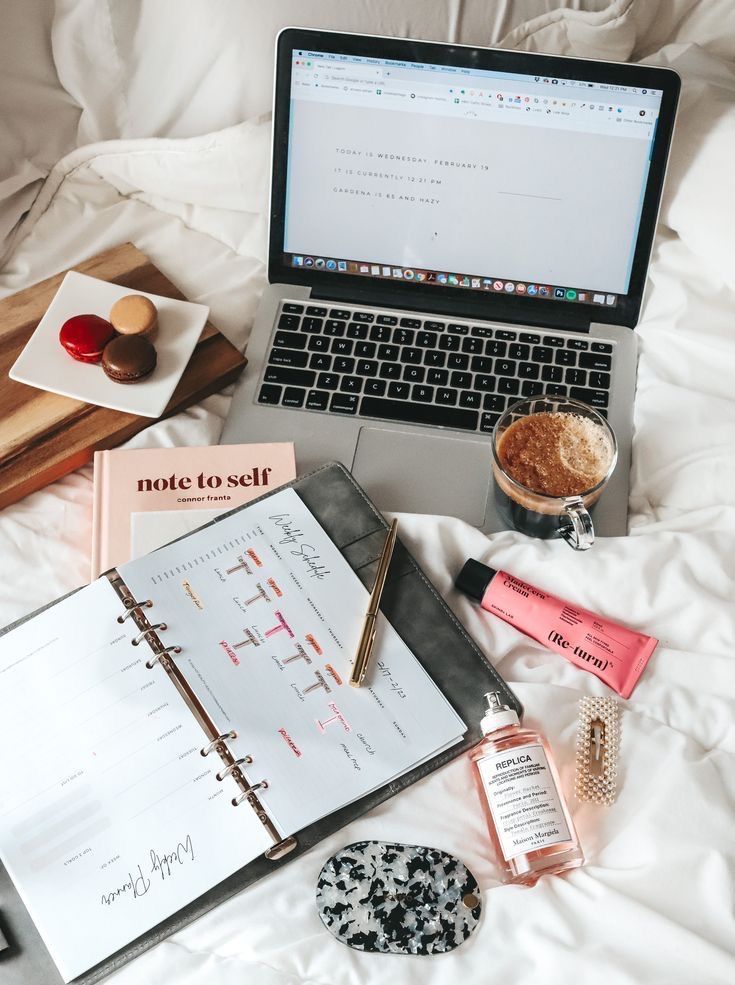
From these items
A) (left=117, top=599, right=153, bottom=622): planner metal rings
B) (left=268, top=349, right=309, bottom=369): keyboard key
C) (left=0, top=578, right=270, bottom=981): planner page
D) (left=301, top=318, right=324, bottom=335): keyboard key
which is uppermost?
(left=301, top=318, right=324, bottom=335): keyboard key

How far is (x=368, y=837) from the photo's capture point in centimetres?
64

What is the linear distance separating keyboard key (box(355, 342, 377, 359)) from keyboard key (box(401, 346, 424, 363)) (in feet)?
0.09

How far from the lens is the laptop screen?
81 centimetres

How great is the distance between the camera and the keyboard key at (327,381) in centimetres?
87

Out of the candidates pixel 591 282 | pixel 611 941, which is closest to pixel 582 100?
pixel 591 282

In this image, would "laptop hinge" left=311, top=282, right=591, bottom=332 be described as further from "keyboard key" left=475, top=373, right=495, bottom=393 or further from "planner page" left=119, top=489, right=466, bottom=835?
"planner page" left=119, top=489, right=466, bottom=835

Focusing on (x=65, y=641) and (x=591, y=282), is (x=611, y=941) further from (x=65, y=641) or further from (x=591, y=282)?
(x=591, y=282)

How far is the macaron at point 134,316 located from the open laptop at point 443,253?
101mm

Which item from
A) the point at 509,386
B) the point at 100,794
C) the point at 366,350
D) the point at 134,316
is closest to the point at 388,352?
the point at 366,350

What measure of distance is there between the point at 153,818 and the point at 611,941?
12.6 inches

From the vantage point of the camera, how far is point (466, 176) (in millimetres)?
854

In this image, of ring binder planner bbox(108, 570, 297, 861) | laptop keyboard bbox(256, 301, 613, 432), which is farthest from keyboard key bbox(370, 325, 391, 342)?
ring binder planner bbox(108, 570, 297, 861)

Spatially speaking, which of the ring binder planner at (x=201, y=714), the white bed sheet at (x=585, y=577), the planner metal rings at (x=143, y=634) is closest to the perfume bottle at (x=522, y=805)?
the white bed sheet at (x=585, y=577)

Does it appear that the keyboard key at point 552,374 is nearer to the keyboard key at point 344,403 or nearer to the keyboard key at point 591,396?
the keyboard key at point 591,396
